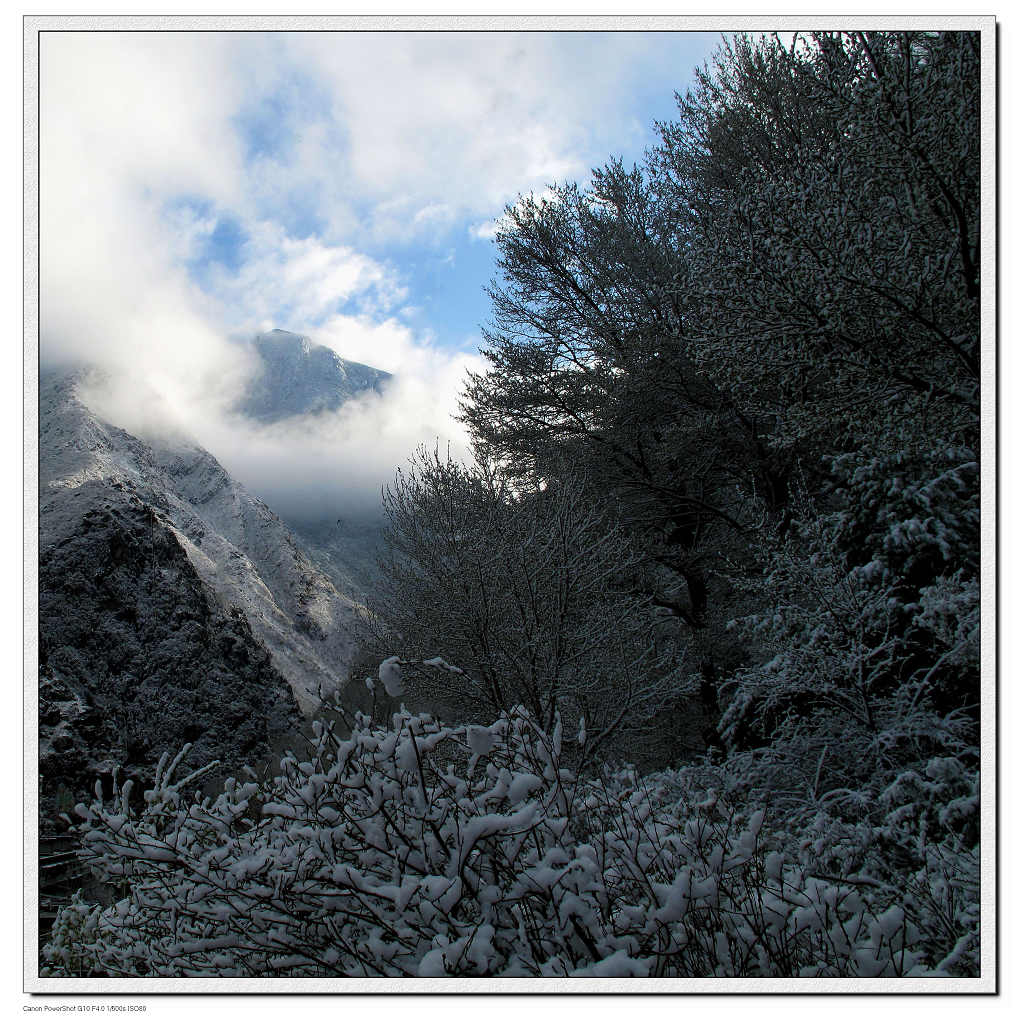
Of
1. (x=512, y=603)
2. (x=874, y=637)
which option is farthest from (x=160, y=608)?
(x=874, y=637)

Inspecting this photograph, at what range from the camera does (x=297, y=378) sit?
5109mm

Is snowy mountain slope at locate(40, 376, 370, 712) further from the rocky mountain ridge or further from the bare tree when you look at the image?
the bare tree

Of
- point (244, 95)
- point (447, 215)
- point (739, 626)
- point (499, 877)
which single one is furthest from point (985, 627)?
point (244, 95)

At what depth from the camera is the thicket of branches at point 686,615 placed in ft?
5.47

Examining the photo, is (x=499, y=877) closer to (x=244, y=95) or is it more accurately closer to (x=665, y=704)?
(x=244, y=95)

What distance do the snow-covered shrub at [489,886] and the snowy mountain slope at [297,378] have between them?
141 inches

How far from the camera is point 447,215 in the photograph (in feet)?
13.5

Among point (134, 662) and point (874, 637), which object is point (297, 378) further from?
point (874, 637)

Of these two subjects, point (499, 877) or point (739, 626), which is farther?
point (739, 626)

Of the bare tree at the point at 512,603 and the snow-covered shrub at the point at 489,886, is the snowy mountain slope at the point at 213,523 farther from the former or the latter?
A: the bare tree at the point at 512,603

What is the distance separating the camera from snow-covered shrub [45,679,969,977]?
154 centimetres

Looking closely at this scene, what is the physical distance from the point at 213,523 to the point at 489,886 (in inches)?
271

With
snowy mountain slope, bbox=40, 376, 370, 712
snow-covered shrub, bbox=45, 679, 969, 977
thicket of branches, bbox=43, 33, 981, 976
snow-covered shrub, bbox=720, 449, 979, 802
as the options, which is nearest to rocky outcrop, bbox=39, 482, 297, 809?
snowy mountain slope, bbox=40, 376, 370, 712
